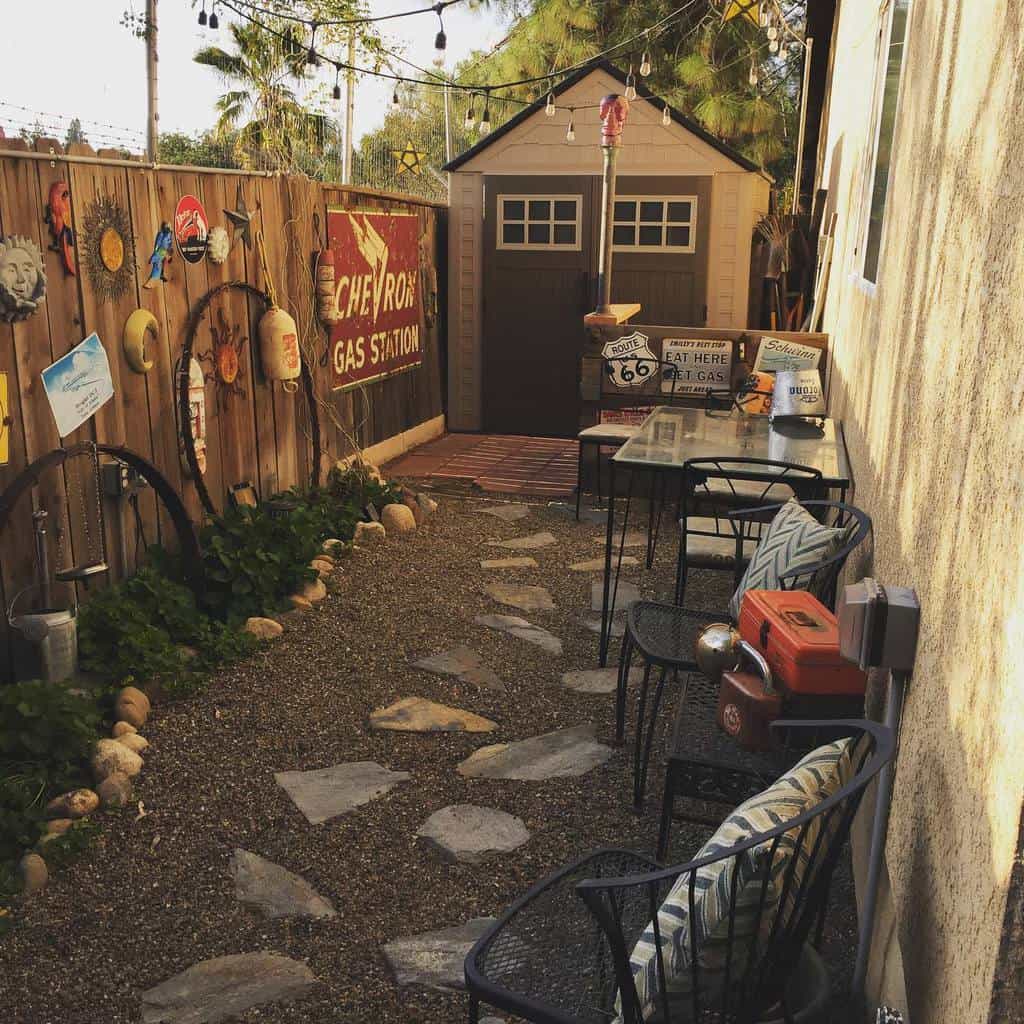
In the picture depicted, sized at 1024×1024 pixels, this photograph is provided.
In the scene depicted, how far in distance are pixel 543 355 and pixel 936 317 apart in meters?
7.31

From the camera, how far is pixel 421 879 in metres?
3.03

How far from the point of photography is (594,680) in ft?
14.6

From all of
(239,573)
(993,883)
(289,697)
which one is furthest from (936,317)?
(239,573)

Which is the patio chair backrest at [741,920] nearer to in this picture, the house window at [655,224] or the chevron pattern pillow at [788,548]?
the chevron pattern pillow at [788,548]

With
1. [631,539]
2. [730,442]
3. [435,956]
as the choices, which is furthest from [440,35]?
[435,956]

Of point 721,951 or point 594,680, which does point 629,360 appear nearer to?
point 594,680

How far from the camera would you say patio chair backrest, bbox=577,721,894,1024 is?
160 centimetres

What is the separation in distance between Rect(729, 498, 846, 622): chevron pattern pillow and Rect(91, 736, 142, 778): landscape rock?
6.78 feet

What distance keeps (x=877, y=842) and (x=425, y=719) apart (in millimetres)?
2255

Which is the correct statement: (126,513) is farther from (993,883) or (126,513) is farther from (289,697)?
(993,883)

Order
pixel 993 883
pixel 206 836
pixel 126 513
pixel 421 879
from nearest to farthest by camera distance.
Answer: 1. pixel 993 883
2. pixel 421 879
3. pixel 206 836
4. pixel 126 513

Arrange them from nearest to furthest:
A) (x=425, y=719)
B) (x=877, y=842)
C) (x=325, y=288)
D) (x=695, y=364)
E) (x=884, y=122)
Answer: (x=877, y=842) → (x=425, y=719) → (x=884, y=122) → (x=325, y=288) → (x=695, y=364)

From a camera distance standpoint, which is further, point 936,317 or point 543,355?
point 543,355

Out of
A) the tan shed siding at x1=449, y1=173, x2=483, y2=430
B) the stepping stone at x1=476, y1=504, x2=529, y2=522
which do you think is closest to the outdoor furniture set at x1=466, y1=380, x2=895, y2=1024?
the stepping stone at x1=476, y1=504, x2=529, y2=522
